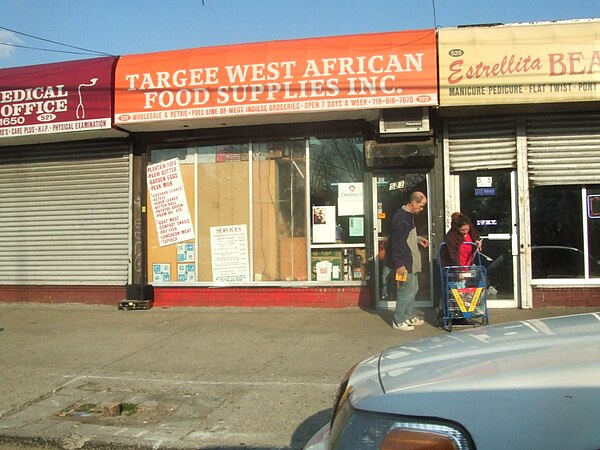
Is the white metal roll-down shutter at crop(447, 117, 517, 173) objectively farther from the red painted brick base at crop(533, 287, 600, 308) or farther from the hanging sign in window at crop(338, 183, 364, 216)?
the red painted brick base at crop(533, 287, 600, 308)

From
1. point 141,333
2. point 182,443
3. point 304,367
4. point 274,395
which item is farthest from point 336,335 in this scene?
point 182,443

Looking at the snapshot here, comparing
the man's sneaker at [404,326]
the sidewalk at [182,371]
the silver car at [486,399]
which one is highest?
the silver car at [486,399]

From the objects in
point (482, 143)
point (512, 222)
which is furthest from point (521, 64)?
point (512, 222)

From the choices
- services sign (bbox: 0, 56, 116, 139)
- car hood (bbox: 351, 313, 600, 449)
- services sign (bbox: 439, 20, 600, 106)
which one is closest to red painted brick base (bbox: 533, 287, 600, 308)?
services sign (bbox: 439, 20, 600, 106)

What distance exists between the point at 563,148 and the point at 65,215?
929 cm

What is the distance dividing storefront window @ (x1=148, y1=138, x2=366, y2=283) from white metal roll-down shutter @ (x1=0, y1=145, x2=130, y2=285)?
71 cm

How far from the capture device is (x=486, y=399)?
1802mm

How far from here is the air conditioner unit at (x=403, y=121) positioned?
29.0 ft

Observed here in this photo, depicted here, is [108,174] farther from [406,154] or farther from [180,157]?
[406,154]

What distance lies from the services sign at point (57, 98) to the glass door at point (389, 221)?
496 centimetres

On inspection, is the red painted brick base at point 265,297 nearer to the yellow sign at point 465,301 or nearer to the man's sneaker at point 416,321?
the man's sneaker at point 416,321

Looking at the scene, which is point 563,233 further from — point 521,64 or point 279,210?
point 279,210

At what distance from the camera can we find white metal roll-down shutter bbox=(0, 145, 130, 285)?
A: 10523mm

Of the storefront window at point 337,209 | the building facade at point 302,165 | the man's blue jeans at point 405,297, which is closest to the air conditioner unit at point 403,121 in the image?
the building facade at point 302,165
